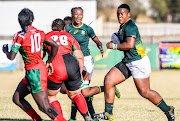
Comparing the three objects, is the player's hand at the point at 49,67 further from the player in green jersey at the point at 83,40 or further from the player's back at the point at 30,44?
the player in green jersey at the point at 83,40

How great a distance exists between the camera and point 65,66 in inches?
244

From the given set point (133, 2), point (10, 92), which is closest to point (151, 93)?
point (10, 92)

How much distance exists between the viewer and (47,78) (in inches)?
242

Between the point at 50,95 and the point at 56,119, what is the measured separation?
596mm

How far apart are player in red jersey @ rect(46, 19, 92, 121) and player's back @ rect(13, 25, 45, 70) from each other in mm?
392

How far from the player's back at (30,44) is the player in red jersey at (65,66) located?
392mm

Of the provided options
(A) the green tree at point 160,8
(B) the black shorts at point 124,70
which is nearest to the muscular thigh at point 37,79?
(B) the black shorts at point 124,70

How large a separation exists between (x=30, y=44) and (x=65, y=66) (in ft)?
2.48

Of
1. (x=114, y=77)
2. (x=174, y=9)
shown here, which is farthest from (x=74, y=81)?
(x=174, y=9)

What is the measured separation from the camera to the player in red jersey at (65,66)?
6207 millimetres

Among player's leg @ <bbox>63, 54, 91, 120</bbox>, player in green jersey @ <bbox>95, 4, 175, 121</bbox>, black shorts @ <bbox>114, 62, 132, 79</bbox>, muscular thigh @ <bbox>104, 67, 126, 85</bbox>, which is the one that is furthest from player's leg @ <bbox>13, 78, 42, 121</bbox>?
black shorts @ <bbox>114, 62, 132, 79</bbox>

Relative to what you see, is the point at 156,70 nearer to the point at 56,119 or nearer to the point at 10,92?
the point at 10,92

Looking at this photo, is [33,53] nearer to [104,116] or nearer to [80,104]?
[80,104]

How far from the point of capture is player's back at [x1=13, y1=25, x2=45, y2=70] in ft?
18.8
